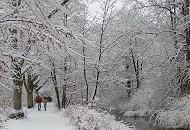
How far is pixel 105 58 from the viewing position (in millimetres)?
32375

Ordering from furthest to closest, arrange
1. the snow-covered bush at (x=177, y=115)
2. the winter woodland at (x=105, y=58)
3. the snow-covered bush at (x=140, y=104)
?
1. the snow-covered bush at (x=140, y=104)
2. the snow-covered bush at (x=177, y=115)
3. the winter woodland at (x=105, y=58)

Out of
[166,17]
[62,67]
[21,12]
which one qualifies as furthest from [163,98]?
[21,12]

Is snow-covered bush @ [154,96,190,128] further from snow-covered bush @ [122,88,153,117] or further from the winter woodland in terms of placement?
snow-covered bush @ [122,88,153,117]

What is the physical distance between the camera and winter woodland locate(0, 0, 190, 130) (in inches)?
235

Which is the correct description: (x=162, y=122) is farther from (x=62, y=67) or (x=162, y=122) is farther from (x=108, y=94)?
(x=108, y=94)

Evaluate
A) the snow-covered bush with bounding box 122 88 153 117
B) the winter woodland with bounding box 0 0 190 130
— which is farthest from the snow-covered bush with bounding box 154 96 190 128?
the snow-covered bush with bounding box 122 88 153 117

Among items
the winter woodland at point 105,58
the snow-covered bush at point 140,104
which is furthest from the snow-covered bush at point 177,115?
the snow-covered bush at point 140,104

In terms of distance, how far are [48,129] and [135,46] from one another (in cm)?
2474

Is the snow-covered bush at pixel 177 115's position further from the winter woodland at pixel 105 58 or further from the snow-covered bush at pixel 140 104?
the snow-covered bush at pixel 140 104

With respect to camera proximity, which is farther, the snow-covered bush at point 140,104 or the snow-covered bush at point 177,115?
the snow-covered bush at point 140,104

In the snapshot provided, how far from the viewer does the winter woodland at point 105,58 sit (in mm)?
5977

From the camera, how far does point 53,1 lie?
4781 millimetres

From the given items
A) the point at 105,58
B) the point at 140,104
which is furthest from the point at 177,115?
the point at 105,58

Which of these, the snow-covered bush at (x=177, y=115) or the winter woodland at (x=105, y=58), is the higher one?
the winter woodland at (x=105, y=58)
